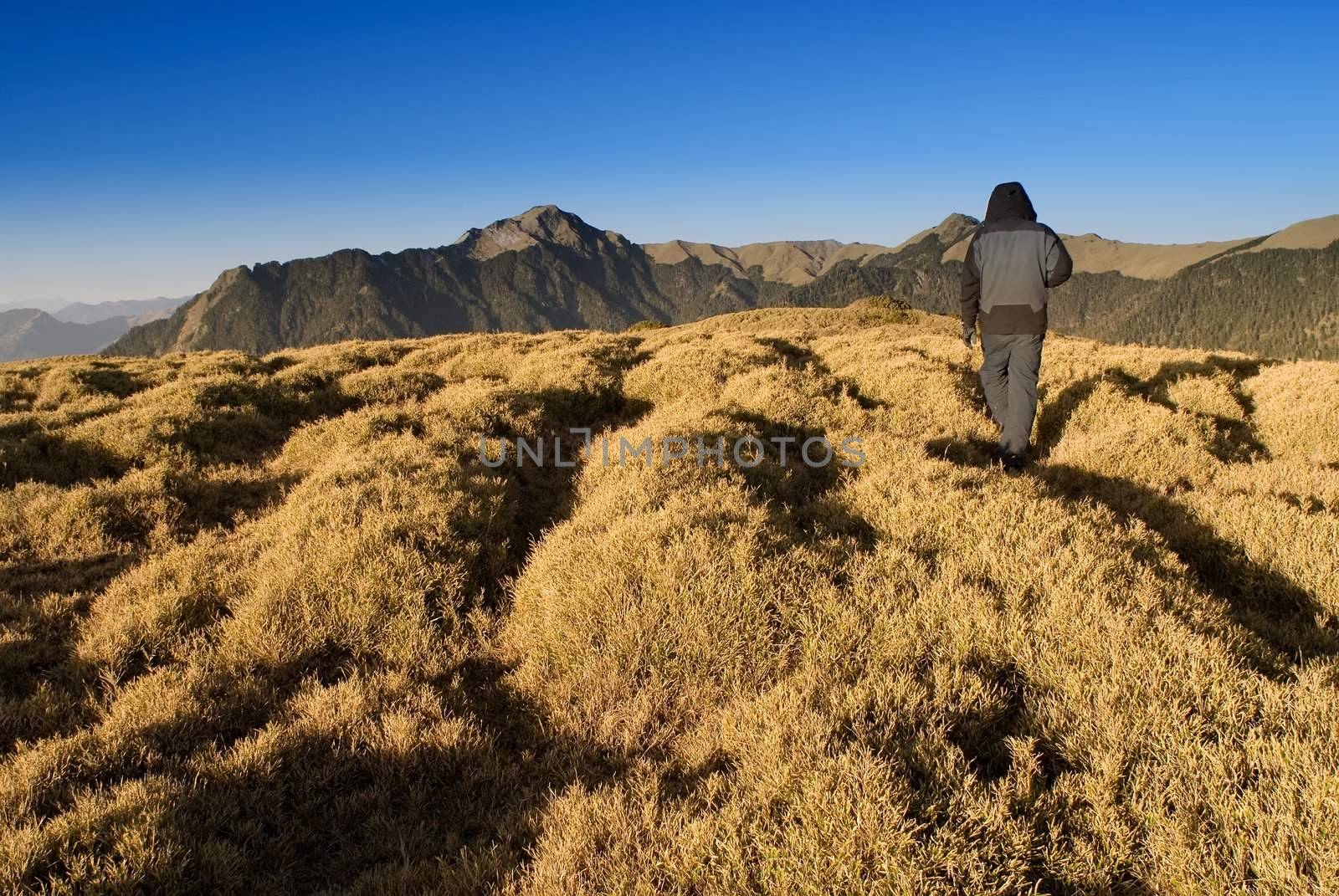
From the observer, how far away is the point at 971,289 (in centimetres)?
914

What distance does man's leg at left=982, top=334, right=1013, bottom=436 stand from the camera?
9.16m

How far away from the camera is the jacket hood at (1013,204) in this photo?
887 cm

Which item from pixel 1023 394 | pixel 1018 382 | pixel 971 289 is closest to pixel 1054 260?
pixel 971 289

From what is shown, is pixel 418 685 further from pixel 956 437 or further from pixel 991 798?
pixel 956 437

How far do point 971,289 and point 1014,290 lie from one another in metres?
0.61

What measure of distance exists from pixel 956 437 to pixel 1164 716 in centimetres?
612

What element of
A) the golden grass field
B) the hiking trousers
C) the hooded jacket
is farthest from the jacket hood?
the golden grass field

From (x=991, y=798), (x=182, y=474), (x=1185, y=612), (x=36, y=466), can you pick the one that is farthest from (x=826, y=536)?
(x=36, y=466)

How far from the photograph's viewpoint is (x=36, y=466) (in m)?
8.60

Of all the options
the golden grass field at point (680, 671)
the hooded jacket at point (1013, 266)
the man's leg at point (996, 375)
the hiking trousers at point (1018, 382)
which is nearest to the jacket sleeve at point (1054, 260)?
the hooded jacket at point (1013, 266)

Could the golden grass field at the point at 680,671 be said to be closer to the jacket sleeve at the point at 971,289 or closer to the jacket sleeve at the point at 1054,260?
the jacket sleeve at the point at 971,289

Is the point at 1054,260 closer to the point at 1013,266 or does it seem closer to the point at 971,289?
the point at 1013,266

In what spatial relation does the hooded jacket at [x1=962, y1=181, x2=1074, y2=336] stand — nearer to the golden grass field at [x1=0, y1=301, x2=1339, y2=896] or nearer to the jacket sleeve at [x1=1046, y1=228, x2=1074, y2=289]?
the jacket sleeve at [x1=1046, y1=228, x2=1074, y2=289]

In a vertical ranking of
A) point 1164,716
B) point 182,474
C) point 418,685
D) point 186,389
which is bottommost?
point 418,685
